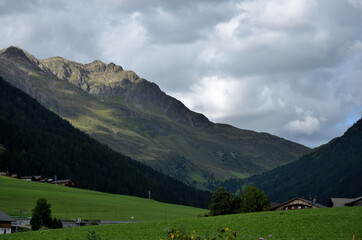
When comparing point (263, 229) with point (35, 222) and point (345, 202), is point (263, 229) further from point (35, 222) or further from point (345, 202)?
point (345, 202)

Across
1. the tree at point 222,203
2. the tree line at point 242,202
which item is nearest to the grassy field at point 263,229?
the tree line at point 242,202

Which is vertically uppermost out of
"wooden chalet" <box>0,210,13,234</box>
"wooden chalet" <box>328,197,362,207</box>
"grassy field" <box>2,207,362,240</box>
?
"wooden chalet" <box>328,197,362,207</box>

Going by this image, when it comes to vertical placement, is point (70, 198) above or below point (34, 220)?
above

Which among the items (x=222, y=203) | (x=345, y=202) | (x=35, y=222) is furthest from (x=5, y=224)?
(x=345, y=202)

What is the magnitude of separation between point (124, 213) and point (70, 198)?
27.7 m

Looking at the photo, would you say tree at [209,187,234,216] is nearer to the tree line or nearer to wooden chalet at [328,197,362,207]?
the tree line

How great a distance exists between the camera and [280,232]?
56.1 m

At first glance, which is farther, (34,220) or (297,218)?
(34,220)

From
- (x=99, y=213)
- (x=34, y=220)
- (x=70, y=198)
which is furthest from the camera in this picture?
(x=70, y=198)

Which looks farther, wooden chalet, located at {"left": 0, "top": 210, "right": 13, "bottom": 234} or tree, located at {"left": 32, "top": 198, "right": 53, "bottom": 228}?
tree, located at {"left": 32, "top": 198, "right": 53, "bottom": 228}

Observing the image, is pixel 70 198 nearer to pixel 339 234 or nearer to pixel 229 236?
pixel 339 234

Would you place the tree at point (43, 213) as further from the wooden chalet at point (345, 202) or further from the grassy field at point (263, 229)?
the wooden chalet at point (345, 202)

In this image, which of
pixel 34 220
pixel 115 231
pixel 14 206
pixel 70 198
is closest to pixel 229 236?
pixel 115 231

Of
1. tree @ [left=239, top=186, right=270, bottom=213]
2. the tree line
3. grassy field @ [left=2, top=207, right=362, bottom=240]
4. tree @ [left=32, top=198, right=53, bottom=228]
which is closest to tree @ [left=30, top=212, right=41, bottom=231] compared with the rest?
tree @ [left=32, top=198, right=53, bottom=228]
